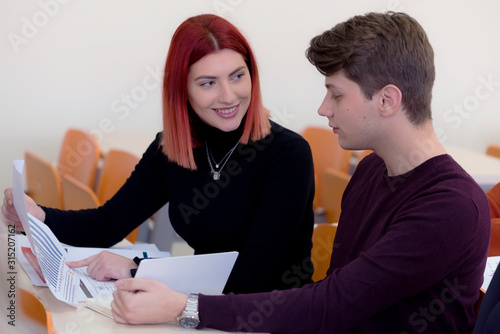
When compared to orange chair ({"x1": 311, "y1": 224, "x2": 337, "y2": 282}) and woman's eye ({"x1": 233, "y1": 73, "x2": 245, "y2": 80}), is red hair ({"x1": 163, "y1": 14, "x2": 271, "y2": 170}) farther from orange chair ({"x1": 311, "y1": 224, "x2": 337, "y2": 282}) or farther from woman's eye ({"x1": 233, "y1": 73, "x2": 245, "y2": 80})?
orange chair ({"x1": 311, "y1": 224, "x2": 337, "y2": 282})

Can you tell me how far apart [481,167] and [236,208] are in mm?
2307

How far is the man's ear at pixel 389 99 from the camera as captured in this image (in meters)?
1.34

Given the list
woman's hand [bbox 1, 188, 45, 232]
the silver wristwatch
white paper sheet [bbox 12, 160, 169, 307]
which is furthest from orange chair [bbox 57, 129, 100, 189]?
the silver wristwatch

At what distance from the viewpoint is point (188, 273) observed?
1.36 m

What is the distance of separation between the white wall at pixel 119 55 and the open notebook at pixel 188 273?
2.41 meters

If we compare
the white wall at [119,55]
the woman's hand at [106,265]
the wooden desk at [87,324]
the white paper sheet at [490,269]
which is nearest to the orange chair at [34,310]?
the wooden desk at [87,324]

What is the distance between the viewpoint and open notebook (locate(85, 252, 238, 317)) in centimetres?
131

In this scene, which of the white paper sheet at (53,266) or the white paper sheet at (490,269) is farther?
the white paper sheet at (490,269)

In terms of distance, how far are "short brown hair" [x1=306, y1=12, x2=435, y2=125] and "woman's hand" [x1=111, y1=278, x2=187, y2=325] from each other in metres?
0.60

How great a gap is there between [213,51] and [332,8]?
9.78ft

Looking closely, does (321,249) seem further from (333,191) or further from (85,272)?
(333,191)

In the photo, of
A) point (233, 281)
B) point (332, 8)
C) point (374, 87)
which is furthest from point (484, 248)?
point (332, 8)

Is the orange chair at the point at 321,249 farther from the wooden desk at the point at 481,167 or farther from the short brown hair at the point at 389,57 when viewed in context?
the wooden desk at the point at 481,167

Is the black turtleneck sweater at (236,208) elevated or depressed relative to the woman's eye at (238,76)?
depressed
